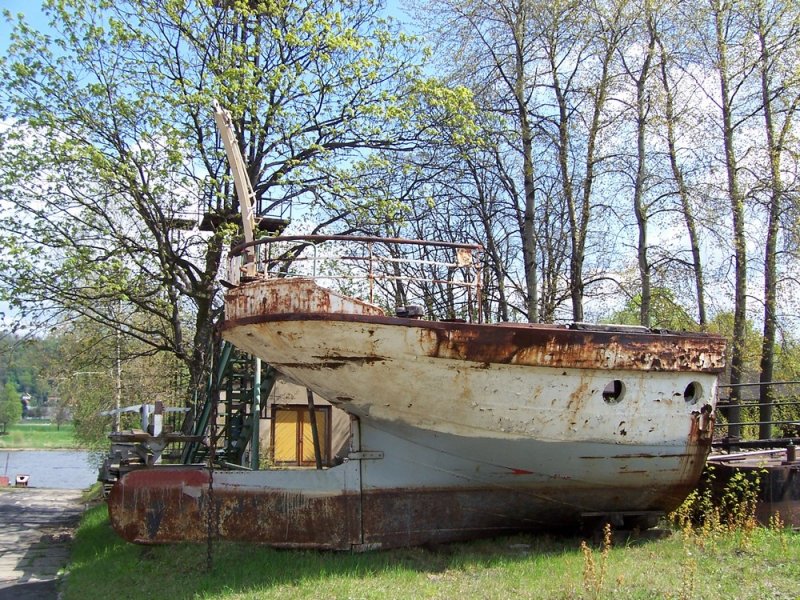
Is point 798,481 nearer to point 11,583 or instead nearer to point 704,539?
point 704,539

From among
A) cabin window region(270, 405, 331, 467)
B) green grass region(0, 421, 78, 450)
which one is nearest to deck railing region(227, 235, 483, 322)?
cabin window region(270, 405, 331, 467)

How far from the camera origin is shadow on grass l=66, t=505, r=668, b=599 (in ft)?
23.6

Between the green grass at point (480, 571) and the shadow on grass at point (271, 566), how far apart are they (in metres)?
0.01

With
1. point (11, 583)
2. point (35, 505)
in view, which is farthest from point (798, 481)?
point (35, 505)

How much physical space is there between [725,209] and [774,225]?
103cm

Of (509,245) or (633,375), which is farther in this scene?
(509,245)

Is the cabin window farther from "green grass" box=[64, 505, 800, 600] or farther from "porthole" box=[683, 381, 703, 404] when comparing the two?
"porthole" box=[683, 381, 703, 404]

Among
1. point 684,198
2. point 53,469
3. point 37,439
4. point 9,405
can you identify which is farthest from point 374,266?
point 9,405

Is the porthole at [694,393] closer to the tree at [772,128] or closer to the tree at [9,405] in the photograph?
the tree at [772,128]

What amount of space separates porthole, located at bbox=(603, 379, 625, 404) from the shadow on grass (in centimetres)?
166

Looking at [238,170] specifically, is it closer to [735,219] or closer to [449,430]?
[449,430]

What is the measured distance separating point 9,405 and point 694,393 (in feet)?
322

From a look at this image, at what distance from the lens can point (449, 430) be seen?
8.34 metres

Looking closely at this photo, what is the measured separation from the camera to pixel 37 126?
1274cm
